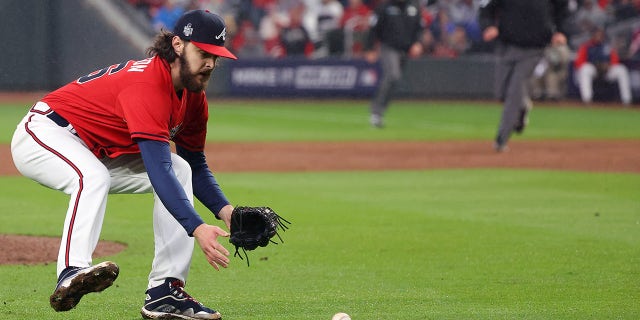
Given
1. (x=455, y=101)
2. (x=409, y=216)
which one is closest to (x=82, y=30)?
(x=455, y=101)

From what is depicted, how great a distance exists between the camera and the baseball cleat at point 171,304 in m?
5.39

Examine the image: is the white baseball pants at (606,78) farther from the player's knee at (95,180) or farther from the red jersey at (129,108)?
the player's knee at (95,180)

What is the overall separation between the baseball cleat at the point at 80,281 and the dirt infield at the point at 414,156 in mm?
8358

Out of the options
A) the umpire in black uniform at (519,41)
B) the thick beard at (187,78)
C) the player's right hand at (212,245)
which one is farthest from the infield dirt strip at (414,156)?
the player's right hand at (212,245)

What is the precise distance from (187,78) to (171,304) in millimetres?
1151

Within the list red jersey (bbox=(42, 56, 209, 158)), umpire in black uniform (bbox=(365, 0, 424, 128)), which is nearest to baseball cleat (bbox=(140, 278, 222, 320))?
red jersey (bbox=(42, 56, 209, 158))

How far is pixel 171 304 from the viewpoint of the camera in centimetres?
541

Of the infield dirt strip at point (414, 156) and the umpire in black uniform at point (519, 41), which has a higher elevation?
the umpire in black uniform at point (519, 41)

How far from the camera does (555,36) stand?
14.4 metres

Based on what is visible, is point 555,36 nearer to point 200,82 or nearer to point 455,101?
point 200,82

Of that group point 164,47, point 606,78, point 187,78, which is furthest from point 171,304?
point 606,78

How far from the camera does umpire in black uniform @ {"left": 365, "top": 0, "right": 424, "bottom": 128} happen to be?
62.5 ft

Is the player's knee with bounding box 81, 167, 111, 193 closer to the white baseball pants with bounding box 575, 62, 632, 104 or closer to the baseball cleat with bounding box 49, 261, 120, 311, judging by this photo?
the baseball cleat with bounding box 49, 261, 120, 311

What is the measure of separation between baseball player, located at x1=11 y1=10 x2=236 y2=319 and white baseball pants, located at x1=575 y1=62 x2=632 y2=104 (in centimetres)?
2094
